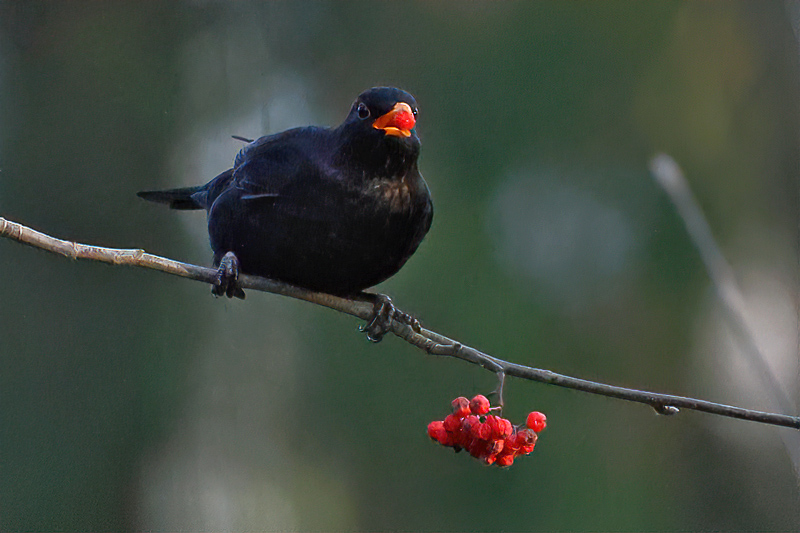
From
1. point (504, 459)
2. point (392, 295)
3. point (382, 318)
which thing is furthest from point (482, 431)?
point (392, 295)

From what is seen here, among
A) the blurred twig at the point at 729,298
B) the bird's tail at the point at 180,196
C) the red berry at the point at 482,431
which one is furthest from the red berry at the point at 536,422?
the bird's tail at the point at 180,196

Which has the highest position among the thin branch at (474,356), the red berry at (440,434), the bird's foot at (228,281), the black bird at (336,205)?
the black bird at (336,205)

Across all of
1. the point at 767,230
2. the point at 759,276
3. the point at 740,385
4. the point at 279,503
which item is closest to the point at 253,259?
the point at 279,503

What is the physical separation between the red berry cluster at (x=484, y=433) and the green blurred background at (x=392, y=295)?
0.77 m

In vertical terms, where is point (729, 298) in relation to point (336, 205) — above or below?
below

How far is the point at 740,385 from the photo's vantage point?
93.0 inches

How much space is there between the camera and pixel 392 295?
2.74 metres

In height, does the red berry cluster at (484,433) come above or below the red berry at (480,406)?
below

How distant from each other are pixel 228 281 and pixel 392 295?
2.82ft

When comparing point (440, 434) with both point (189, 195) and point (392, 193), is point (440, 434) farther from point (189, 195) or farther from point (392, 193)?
point (189, 195)

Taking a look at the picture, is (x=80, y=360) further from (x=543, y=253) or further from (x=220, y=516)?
(x=543, y=253)

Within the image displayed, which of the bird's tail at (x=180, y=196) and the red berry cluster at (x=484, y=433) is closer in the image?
the red berry cluster at (x=484, y=433)

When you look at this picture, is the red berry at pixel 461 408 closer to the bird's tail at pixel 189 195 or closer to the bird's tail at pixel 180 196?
the bird's tail at pixel 189 195

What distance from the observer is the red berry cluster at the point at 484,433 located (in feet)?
5.54
